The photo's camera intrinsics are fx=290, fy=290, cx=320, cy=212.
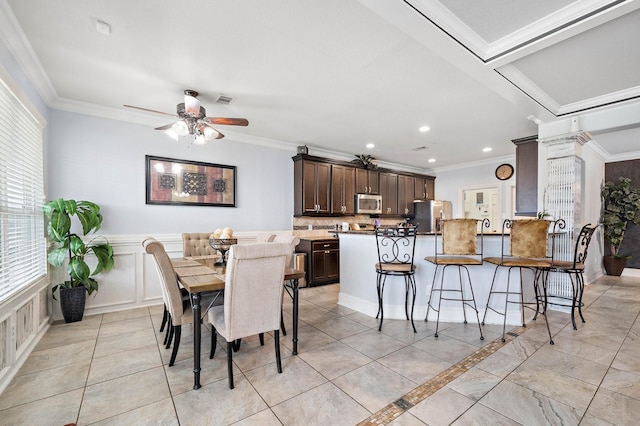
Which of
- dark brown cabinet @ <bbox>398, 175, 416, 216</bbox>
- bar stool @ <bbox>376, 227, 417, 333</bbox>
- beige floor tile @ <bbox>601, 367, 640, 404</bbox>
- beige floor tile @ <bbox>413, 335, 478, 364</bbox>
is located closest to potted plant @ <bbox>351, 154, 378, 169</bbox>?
dark brown cabinet @ <bbox>398, 175, 416, 216</bbox>

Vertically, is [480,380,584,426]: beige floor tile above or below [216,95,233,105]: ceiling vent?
below

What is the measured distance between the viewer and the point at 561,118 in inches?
151

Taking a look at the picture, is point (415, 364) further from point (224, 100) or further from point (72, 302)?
point (72, 302)

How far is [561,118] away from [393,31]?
123 inches

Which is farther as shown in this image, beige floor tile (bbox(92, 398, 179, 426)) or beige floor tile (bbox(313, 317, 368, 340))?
beige floor tile (bbox(313, 317, 368, 340))

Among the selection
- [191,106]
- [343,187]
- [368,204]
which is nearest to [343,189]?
[343,187]

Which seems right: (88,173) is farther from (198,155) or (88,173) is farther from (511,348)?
(511,348)

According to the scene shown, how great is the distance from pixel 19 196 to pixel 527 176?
631 cm

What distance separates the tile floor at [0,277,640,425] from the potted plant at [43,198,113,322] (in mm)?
302

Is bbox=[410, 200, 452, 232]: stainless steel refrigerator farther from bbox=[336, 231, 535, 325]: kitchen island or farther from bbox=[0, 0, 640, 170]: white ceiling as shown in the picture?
bbox=[336, 231, 535, 325]: kitchen island

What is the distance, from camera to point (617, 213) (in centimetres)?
572

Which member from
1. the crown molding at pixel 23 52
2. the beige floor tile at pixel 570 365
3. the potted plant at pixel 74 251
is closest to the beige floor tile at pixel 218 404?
the beige floor tile at pixel 570 365

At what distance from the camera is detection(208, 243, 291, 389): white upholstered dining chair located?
6.49 feet

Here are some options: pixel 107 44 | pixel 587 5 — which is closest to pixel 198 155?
pixel 107 44
